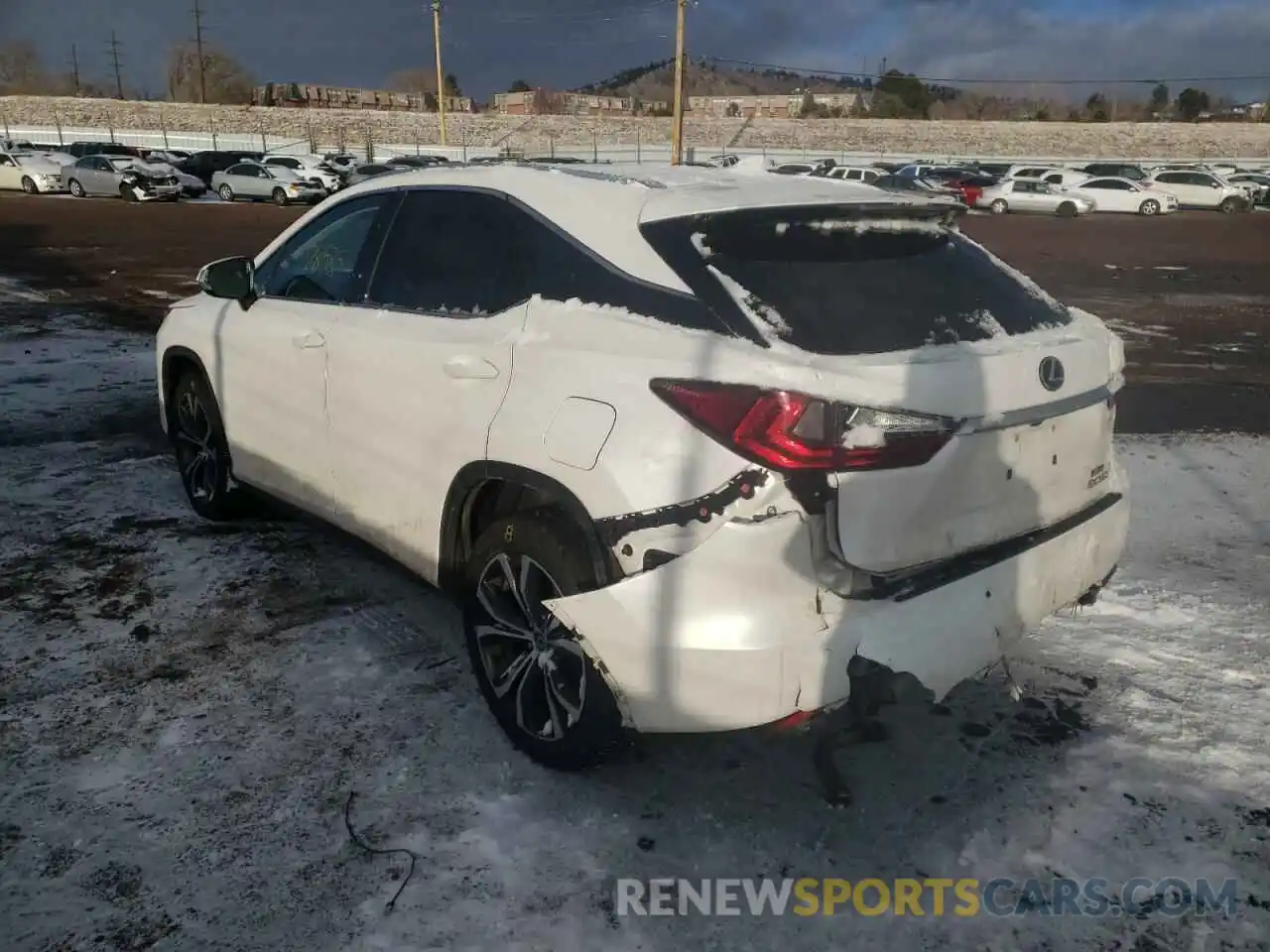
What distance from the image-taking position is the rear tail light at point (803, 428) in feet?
8.19

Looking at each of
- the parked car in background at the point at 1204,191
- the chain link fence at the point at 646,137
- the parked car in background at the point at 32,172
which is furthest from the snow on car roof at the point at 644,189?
the chain link fence at the point at 646,137

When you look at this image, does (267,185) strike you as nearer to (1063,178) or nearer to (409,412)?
(1063,178)

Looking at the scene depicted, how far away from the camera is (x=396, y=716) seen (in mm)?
3387

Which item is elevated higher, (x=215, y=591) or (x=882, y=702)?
(x=882, y=702)

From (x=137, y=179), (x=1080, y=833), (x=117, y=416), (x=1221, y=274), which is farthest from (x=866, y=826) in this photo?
(x=137, y=179)

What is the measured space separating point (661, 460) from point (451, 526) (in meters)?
1.00

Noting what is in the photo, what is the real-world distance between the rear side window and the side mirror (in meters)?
2.42

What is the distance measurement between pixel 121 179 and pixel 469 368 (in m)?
34.9

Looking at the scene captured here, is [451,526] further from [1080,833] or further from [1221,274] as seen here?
[1221,274]

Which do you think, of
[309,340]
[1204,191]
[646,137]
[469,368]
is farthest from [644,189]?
[646,137]

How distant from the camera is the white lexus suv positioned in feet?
8.29

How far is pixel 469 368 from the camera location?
10.4 ft

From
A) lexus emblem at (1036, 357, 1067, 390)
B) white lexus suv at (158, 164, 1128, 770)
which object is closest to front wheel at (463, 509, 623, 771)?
white lexus suv at (158, 164, 1128, 770)

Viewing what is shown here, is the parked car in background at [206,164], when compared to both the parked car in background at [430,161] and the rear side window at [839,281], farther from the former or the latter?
the rear side window at [839,281]
